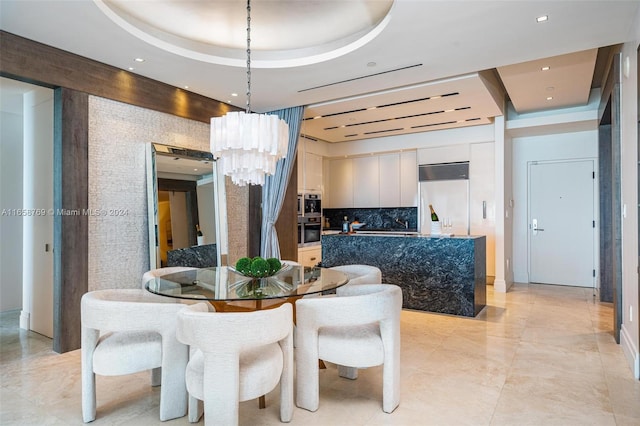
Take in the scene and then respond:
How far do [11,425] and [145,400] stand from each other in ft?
2.27

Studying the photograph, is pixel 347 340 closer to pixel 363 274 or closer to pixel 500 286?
pixel 363 274

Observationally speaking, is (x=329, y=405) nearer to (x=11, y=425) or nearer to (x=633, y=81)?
(x=11, y=425)

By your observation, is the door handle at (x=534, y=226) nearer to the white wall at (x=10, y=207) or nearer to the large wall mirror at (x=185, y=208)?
the large wall mirror at (x=185, y=208)

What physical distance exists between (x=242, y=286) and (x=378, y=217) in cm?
519

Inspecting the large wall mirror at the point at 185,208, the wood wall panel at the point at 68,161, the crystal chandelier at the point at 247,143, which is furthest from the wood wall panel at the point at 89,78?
the crystal chandelier at the point at 247,143

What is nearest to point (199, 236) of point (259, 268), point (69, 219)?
point (69, 219)

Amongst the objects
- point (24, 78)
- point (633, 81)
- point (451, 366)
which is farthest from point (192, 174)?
point (633, 81)

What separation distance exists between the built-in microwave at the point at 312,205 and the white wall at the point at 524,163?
3.36 meters

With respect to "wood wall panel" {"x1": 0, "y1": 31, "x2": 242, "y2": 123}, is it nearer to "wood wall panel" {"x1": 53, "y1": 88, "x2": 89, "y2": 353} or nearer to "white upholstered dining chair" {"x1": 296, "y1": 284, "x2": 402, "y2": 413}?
"wood wall panel" {"x1": 53, "y1": 88, "x2": 89, "y2": 353}

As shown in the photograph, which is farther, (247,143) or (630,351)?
(630,351)

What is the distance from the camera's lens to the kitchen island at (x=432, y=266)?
14.1 ft

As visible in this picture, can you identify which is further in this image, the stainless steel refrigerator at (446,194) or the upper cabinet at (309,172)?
the upper cabinet at (309,172)

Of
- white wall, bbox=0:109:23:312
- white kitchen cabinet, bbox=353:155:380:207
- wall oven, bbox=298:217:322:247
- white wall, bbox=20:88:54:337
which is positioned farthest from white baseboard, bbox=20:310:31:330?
white kitchen cabinet, bbox=353:155:380:207

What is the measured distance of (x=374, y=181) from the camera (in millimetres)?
7258
